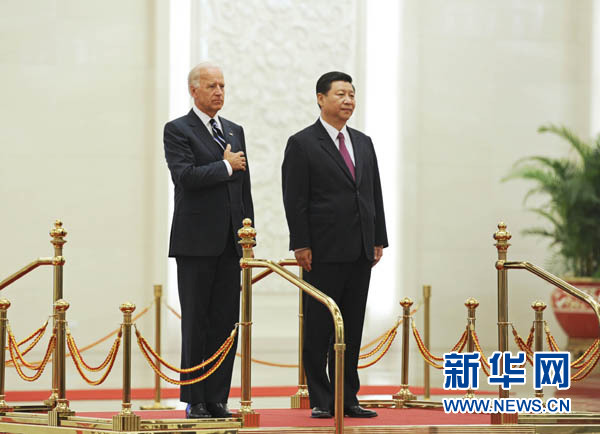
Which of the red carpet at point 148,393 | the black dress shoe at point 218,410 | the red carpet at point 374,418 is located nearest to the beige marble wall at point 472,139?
the red carpet at point 148,393

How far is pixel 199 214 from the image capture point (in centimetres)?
655

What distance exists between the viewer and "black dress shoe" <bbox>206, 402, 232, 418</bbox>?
6414 millimetres

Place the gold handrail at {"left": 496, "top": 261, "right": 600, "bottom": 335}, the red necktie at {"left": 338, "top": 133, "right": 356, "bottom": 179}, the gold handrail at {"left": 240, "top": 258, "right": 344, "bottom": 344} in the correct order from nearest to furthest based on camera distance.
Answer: the gold handrail at {"left": 240, "top": 258, "right": 344, "bottom": 344} < the gold handrail at {"left": 496, "top": 261, "right": 600, "bottom": 335} < the red necktie at {"left": 338, "top": 133, "right": 356, "bottom": 179}

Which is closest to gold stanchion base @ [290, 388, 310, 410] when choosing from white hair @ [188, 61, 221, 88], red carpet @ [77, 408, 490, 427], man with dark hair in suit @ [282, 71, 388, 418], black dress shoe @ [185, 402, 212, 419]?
red carpet @ [77, 408, 490, 427]

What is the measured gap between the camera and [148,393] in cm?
1012

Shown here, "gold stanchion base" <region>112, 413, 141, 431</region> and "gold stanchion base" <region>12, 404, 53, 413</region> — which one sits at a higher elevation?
"gold stanchion base" <region>112, 413, 141, 431</region>

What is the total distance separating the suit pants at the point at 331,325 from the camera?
672 centimetres

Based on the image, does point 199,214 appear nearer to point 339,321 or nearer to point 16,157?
point 339,321

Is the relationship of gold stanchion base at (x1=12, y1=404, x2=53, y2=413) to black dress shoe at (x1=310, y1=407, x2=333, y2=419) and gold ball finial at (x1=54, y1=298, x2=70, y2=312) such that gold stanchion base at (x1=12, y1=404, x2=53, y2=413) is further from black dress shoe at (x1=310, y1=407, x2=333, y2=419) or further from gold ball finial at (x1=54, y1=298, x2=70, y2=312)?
black dress shoe at (x1=310, y1=407, x2=333, y2=419)

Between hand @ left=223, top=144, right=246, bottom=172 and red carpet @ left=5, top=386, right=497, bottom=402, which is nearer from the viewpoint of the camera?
hand @ left=223, top=144, right=246, bottom=172

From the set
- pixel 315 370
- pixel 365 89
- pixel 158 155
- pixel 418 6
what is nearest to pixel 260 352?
pixel 158 155

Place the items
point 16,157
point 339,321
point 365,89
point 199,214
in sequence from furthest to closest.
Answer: point 365,89 → point 16,157 → point 199,214 → point 339,321

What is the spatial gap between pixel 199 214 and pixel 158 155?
675 centimetres

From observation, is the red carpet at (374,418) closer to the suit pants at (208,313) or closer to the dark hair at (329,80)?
the suit pants at (208,313)
